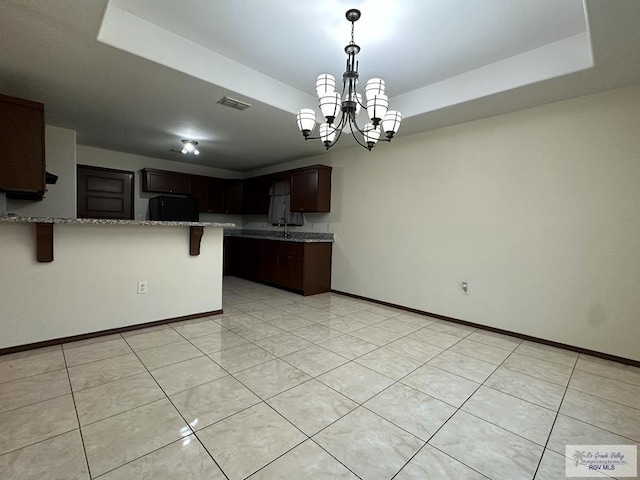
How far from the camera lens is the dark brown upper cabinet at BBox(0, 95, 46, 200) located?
2457 mm

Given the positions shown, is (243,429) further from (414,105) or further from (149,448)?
(414,105)

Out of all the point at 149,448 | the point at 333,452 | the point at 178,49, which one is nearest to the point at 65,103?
the point at 178,49

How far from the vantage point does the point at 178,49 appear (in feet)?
7.84

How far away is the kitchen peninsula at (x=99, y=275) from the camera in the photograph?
7.76ft

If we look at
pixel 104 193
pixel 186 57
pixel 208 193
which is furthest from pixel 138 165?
pixel 186 57

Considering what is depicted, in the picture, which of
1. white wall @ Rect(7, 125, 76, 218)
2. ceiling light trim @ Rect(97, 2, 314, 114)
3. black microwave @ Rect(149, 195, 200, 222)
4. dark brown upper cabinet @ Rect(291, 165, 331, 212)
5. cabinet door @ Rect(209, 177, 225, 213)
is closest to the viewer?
ceiling light trim @ Rect(97, 2, 314, 114)

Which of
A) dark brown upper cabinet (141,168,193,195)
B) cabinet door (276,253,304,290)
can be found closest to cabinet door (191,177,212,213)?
dark brown upper cabinet (141,168,193,195)

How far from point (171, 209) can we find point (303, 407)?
4.52 meters

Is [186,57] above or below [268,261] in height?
above

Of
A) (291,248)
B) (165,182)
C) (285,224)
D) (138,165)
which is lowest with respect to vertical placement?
(291,248)

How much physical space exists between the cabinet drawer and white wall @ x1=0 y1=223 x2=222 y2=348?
1475mm

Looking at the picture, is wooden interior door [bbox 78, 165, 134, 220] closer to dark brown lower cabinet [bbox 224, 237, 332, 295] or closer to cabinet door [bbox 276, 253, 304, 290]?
dark brown lower cabinet [bbox 224, 237, 332, 295]

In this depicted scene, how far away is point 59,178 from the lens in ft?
12.6

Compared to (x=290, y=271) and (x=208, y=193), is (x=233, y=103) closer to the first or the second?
(x=290, y=271)
